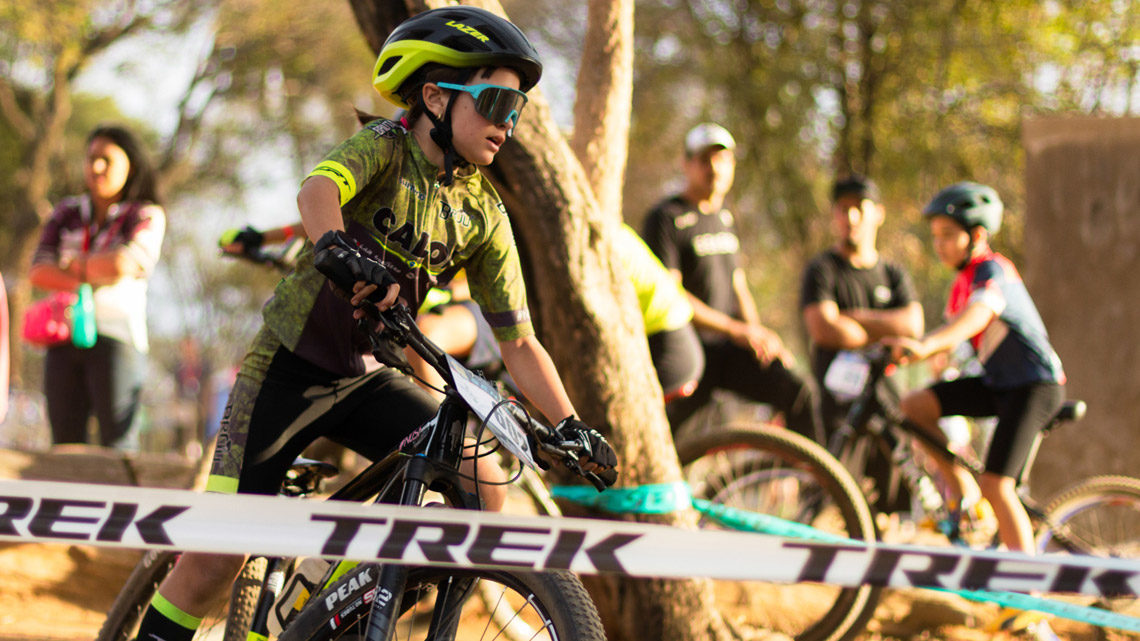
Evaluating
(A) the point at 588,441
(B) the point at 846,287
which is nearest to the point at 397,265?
(A) the point at 588,441

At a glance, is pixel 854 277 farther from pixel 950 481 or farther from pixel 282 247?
pixel 282 247

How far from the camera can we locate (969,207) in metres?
4.90

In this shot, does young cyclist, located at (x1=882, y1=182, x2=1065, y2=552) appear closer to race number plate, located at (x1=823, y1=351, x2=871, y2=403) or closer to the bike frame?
the bike frame

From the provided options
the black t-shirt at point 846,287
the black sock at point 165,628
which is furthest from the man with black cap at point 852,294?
the black sock at point 165,628

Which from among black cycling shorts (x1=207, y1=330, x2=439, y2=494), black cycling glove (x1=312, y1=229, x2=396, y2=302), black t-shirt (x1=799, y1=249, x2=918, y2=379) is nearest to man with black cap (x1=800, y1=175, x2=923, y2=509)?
black t-shirt (x1=799, y1=249, x2=918, y2=379)

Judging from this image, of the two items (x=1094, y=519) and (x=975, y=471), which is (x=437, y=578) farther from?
(x=1094, y=519)

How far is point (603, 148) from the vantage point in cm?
448

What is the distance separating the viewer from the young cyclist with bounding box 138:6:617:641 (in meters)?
2.64

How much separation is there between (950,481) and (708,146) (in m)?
2.14

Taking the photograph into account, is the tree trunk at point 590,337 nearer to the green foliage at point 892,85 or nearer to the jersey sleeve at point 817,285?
the jersey sleeve at point 817,285

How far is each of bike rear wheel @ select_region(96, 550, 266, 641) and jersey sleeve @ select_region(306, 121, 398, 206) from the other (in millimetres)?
1089

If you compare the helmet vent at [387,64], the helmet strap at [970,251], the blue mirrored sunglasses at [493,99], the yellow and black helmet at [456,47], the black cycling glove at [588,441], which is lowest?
the black cycling glove at [588,441]

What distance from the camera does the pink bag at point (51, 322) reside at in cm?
517

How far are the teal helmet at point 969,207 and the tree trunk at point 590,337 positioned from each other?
1.86m
